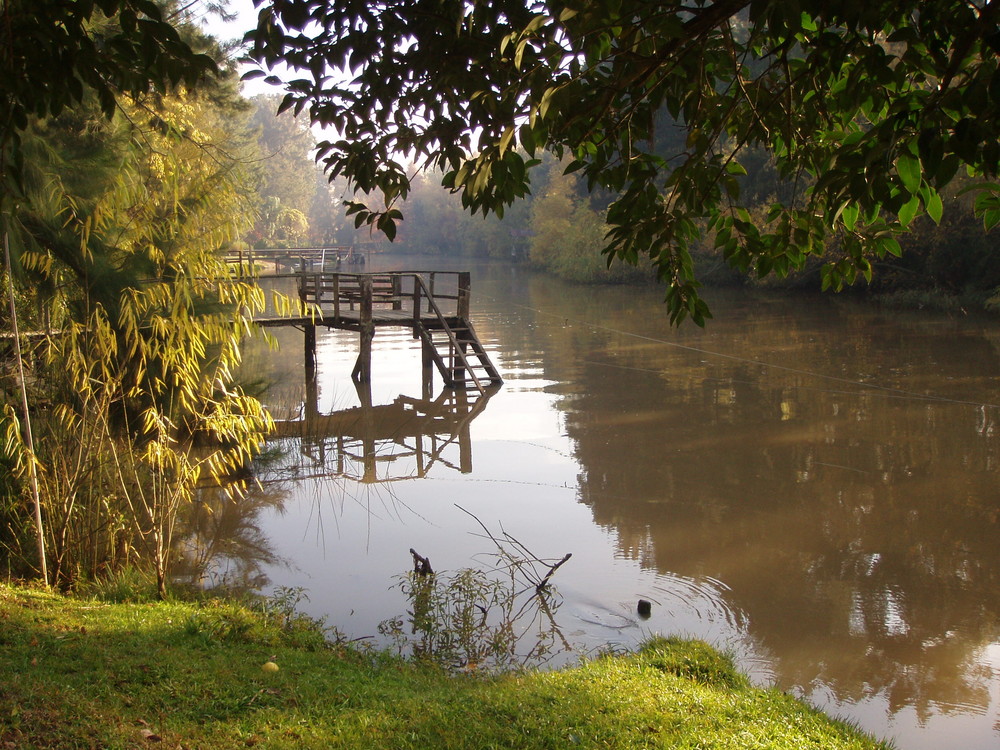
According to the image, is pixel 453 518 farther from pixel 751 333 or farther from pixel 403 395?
pixel 751 333

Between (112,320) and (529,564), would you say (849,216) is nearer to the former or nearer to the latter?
(529,564)

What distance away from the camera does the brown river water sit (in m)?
6.88

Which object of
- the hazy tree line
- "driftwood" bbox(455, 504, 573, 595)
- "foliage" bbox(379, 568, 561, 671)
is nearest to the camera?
"foliage" bbox(379, 568, 561, 671)

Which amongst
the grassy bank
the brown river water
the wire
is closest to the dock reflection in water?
the brown river water

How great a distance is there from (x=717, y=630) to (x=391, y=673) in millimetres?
2873

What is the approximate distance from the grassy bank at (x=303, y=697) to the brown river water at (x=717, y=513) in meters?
1.31

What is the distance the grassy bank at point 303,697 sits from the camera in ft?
12.8

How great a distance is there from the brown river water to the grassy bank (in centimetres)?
131

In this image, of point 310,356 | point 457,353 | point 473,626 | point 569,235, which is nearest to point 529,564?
point 473,626

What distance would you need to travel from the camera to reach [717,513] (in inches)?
393

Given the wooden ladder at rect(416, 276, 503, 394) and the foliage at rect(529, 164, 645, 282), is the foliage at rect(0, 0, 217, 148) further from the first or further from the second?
the foliage at rect(529, 164, 645, 282)

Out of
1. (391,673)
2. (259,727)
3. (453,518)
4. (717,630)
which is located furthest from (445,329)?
(259,727)

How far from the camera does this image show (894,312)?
2780 cm

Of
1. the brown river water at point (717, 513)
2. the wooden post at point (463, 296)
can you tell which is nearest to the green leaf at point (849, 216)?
the brown river water at point (717, 513)
